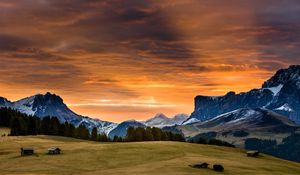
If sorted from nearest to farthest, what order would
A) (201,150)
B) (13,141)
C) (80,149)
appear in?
1. (80,149)
2. (201,150)
3. (13,141)

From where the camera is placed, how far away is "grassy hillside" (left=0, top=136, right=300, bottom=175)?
103 meters

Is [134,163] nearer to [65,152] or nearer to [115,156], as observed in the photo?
[115,156]

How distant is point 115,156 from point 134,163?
12.2 m

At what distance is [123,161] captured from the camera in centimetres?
11794

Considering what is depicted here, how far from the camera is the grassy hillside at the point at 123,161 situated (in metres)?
103

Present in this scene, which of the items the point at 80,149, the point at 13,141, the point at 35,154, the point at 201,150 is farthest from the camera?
the point at 13,141

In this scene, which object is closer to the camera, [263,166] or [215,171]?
[215,171]

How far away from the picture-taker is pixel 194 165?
107500 mm

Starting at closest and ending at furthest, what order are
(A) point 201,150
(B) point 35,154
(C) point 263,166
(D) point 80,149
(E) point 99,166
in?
(E) point 99,166, (C) point 263,166, (B) point 35,154, (D) point 80,149, (A) point 201,150

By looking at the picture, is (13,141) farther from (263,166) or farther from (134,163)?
(263,166)

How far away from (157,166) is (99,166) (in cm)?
1328

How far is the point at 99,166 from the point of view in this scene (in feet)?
361

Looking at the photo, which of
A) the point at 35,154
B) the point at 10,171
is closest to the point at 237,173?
the point at 10,171

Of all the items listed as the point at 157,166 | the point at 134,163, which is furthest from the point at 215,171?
the point at 134,163
